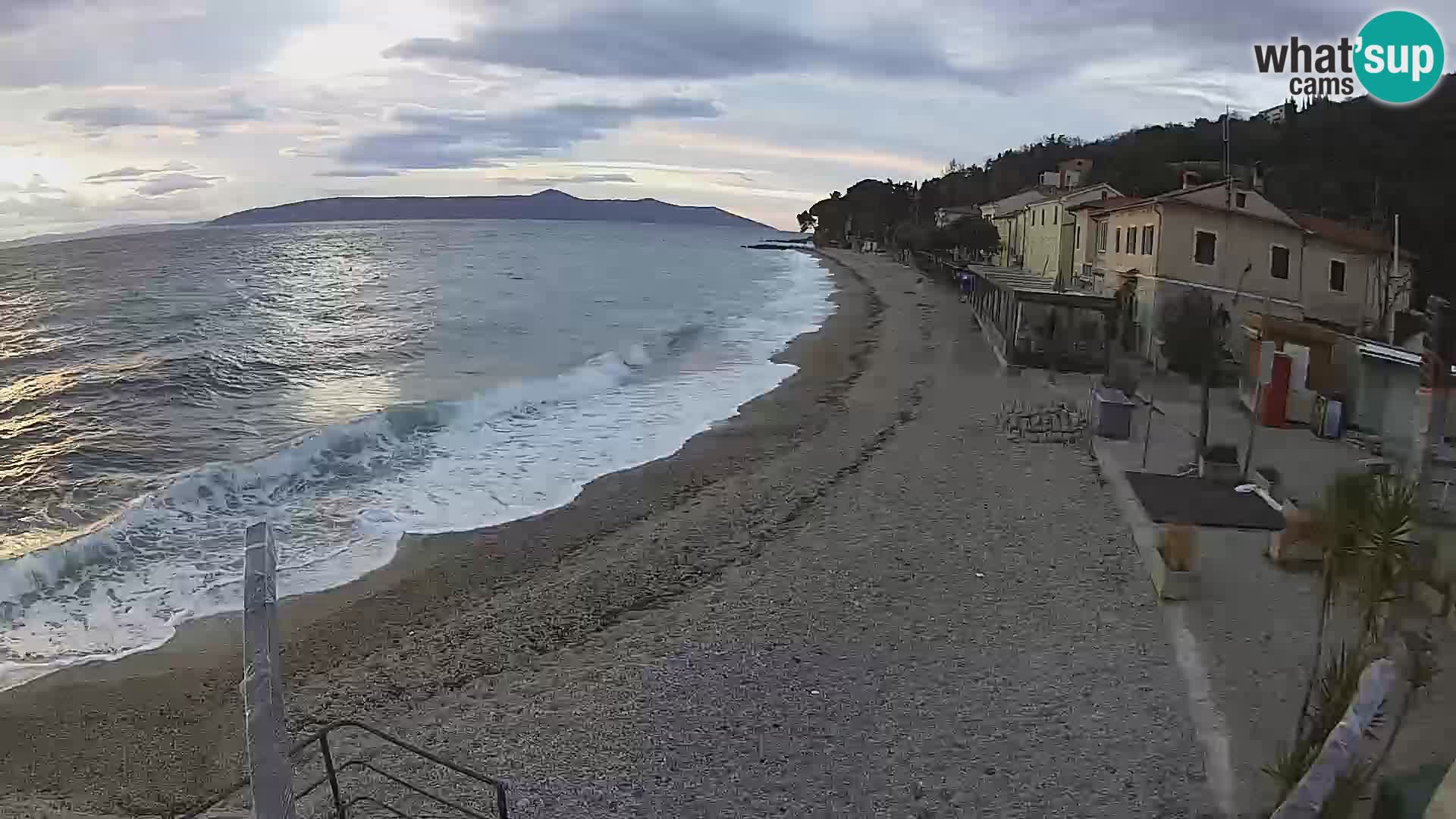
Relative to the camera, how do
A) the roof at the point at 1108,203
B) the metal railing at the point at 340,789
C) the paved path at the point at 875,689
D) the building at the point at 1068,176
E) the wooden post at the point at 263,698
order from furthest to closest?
1. the building at the point at 1068,176
2. the roof at the point at 1108,203
3. the paved path at the point at 875,689
4. the metal railing at the point at 340,789
5. the wooden post at the point at 263,698

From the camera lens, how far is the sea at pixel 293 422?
455 inches

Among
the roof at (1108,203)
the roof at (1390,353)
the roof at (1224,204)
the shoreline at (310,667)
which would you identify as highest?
the roof at (1108,203)

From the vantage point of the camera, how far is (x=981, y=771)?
682 cm

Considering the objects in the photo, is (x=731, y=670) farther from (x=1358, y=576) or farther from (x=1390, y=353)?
(x=1390, y=353)

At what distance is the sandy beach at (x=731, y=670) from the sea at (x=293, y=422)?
1.34 m

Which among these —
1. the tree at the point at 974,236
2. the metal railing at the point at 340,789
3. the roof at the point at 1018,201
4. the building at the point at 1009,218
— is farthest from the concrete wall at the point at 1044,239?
the metal railing at the point at 340,789

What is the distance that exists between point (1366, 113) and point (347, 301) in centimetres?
4392

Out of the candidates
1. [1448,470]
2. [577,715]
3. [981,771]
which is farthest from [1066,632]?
[1448,470]

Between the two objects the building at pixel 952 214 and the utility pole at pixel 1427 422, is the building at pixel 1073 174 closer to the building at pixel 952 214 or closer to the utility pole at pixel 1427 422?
the building at pixel 952 214

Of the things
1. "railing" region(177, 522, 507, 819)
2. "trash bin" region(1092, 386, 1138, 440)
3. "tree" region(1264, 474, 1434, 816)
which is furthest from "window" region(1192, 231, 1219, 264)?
"railing" region(177, 522, 507, 819)

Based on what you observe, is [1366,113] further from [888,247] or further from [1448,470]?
[888,247]

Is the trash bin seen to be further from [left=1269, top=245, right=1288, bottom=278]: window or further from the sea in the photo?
[left=1269, top=245, right=1288, bottom=278]: window

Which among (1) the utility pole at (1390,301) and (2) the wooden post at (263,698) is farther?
(1) the utility pole at (1390,301)

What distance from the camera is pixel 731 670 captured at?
8.49 meters
